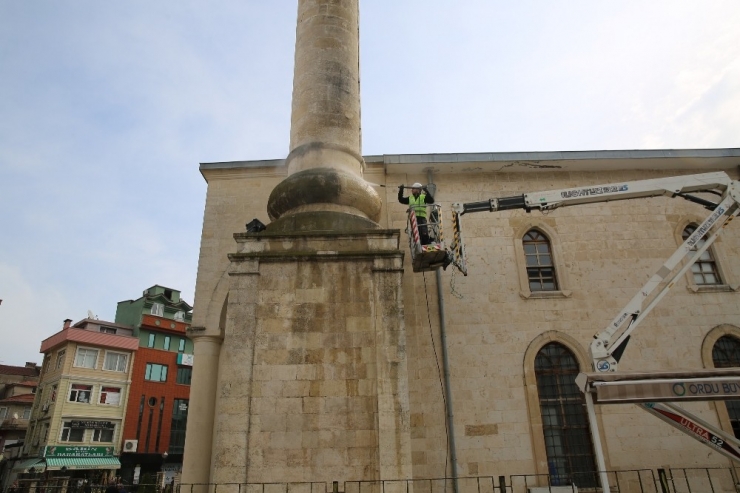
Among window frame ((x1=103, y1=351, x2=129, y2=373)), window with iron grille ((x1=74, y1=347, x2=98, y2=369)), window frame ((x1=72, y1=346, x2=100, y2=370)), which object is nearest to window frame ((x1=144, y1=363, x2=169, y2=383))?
window frame ((x1=103, y1=351, x2=129, y2=373))

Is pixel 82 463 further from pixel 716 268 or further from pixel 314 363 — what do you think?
pixel 716 268

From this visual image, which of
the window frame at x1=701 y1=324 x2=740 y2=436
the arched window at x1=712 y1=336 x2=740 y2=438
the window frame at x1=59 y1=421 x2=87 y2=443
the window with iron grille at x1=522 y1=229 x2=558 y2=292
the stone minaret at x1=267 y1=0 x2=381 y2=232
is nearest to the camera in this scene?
the stone minaret at x1=267 y1=0 x2=381 y2=232

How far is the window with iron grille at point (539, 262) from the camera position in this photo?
12.6 metres

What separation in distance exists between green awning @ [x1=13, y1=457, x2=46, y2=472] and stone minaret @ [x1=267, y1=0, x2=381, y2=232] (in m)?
28.5

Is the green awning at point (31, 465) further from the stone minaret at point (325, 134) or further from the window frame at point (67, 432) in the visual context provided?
the stone minaret at point (325, 134)

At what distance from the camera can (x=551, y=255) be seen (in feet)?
42.3

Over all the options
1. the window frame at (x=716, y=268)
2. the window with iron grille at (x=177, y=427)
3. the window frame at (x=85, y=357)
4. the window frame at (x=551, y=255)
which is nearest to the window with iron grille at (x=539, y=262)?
the window frame at (x=551, y=255)

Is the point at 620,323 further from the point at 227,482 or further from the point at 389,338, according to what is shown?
the point at 227,482

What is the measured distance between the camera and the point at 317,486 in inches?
265

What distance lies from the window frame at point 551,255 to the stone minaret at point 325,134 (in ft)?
15.3

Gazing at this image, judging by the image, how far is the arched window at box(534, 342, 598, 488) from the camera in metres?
10.8

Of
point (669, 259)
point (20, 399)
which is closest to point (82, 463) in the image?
point (20, 399)

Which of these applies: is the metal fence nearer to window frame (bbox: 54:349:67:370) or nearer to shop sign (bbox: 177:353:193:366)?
window frame (bbox: 54:349:67:370)

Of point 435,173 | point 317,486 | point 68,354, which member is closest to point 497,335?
point 435,173
